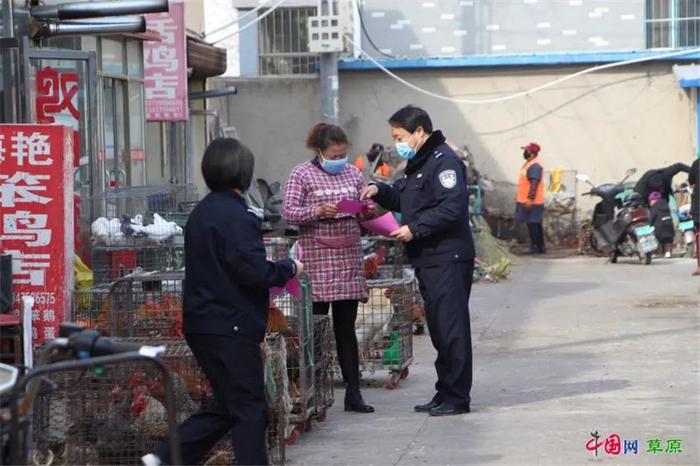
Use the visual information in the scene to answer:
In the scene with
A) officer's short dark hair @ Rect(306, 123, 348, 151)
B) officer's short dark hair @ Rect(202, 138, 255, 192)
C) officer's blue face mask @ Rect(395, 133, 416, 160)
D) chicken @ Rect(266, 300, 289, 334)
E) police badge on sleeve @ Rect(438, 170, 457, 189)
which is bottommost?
chicken @ Rect(266, 300, 289, 334)

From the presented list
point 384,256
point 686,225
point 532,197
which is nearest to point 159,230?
point 384,256

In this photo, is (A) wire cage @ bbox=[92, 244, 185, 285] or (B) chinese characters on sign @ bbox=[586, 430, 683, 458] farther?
(A) wire cage @ bbox=[92, 244, 185, 285]

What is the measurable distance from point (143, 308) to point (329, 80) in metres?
15.4

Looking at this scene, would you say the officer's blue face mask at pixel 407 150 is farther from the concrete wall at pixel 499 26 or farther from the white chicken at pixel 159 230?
the concrete wall at pixel 499 26

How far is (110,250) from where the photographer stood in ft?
30.3

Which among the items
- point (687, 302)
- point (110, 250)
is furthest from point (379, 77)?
point (110, 250)

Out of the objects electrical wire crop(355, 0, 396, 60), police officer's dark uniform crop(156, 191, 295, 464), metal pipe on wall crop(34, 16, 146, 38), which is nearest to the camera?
police officer's dark uniform crop(156, 191, 295, 464)

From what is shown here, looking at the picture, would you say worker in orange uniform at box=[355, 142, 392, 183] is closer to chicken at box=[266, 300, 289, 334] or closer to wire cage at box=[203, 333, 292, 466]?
chicken at box=[266, 300, 289, 334]

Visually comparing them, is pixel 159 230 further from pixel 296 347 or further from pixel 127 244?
pixel 296 347

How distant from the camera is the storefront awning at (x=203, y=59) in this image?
18.5 metres

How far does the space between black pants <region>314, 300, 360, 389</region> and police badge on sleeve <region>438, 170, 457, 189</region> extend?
0.96 metres

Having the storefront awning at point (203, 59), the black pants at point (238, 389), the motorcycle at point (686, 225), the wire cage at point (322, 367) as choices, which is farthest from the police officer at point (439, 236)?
the motorcycle at point (686, 225)

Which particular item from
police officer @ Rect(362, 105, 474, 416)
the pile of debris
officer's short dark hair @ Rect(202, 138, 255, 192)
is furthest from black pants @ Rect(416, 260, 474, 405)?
the pile of debris

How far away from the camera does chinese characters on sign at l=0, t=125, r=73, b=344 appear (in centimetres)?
759
